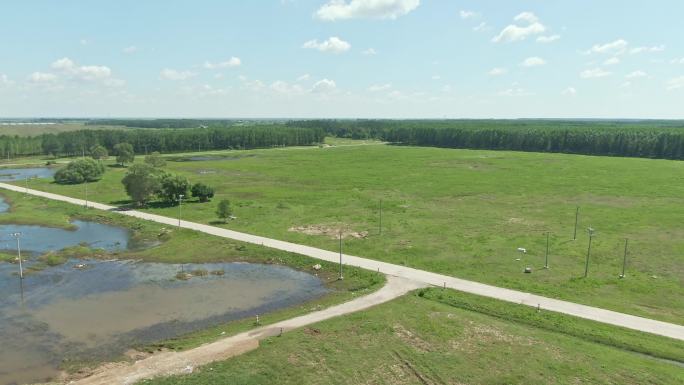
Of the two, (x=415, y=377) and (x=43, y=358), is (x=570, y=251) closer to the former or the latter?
(x=415, y=377)

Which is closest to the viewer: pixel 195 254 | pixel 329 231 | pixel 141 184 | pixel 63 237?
pixel 195 254

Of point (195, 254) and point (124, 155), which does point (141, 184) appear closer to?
point (195, 254)

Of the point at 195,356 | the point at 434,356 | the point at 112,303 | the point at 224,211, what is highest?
the point at 224,211

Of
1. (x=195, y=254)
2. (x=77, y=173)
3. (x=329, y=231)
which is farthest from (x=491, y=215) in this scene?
(x=77, y=173)

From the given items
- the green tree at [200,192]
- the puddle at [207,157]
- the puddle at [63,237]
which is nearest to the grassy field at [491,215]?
the green tree at [200,192]

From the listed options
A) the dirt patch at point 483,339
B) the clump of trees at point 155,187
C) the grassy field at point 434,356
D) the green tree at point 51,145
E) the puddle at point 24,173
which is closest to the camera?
the grassy field at point 434,356

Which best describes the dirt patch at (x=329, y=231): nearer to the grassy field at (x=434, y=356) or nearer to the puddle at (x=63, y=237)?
the puddle at (x=63, y=237)

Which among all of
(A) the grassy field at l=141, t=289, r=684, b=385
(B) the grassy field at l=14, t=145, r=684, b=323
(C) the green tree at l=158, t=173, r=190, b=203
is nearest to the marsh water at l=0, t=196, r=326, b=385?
(A) the grassy field at l=141, t=289, r=684, b=385
